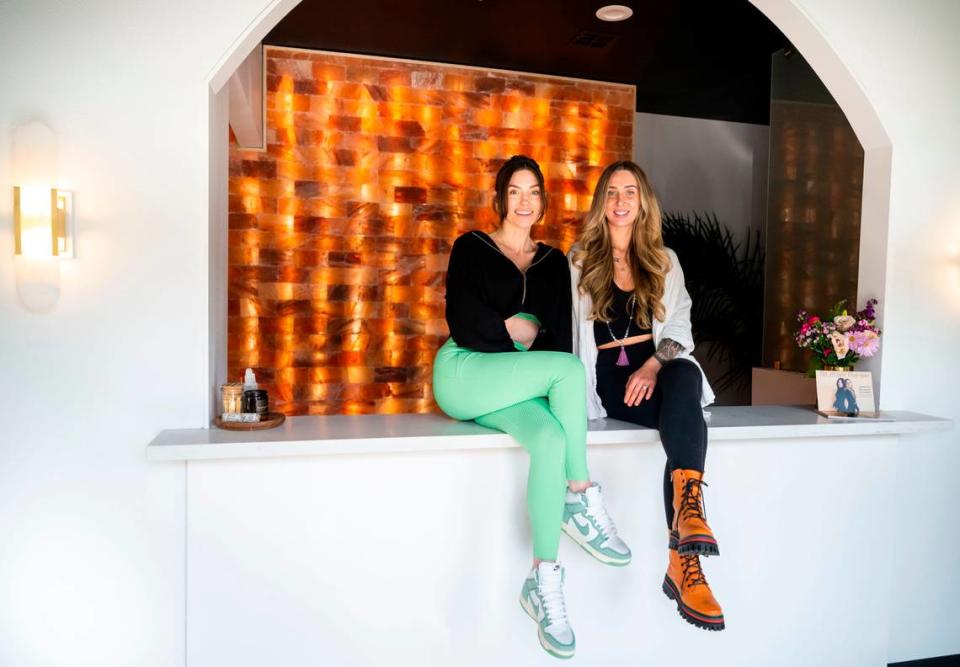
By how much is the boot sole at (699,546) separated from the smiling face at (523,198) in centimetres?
114

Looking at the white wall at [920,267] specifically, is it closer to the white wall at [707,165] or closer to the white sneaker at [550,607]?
the white sneaker at [550,607]

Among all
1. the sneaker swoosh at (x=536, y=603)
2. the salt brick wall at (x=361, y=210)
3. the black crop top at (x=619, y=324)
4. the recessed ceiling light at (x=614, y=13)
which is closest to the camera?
the sneaker swoosh at (x=536, y=603)

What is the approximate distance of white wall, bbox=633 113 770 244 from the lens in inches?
240

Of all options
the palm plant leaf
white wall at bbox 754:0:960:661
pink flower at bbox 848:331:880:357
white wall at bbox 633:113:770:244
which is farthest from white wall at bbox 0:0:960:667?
white wall at bbox 633:113:770:244

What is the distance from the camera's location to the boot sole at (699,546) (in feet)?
6.54

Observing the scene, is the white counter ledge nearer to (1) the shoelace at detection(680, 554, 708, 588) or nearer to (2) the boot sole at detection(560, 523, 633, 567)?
(2) the boot sole at detection(560, 523, 633, 567)

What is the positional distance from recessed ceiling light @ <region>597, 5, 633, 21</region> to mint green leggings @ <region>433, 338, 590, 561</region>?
2.54m

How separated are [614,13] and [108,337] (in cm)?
322

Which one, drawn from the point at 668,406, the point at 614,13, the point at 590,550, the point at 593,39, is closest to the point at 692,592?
the point at 590,550

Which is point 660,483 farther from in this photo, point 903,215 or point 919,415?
point 903,215

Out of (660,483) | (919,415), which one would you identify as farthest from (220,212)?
(919,415)

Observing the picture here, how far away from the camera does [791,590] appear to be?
2.59 metres

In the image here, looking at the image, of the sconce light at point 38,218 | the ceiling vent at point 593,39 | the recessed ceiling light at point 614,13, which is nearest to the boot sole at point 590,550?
the sconce light at point 38,218

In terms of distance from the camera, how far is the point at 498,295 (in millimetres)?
2496
